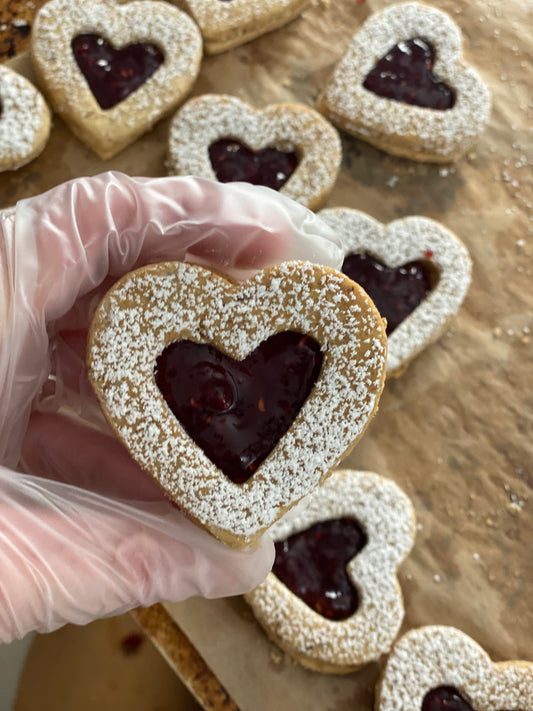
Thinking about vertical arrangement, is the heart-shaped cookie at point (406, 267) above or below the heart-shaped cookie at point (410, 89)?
below

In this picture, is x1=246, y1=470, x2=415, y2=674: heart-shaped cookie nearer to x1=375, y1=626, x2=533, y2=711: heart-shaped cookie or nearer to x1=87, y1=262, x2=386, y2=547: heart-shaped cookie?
x1=375, y1=626, x2=533, y2=711: heart-shaped cookie

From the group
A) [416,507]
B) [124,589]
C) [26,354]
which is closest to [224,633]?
[124,589]

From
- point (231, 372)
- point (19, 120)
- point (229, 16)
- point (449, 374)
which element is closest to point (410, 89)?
point (229, 16)

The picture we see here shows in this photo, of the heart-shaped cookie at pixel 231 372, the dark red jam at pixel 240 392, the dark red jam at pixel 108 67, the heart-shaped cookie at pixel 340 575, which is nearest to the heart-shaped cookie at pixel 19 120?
the dark red jam at pixel 108 67

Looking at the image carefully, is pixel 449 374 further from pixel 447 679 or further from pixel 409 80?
pixel 409 80

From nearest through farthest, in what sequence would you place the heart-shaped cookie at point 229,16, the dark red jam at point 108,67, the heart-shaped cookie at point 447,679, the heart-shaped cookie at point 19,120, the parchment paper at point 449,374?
1. the heart-shaped cookie at point 447,679
2. the parchment paper at point 449,374
3. the heart-shaped cookie at point 19,120
4. the dark red jam at point 108,67
5. the heart-shaped cookie at point 229,16

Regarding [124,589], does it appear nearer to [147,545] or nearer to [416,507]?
[147,545]

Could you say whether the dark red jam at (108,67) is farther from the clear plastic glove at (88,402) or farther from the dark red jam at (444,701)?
the dark red jam at (444,701)
